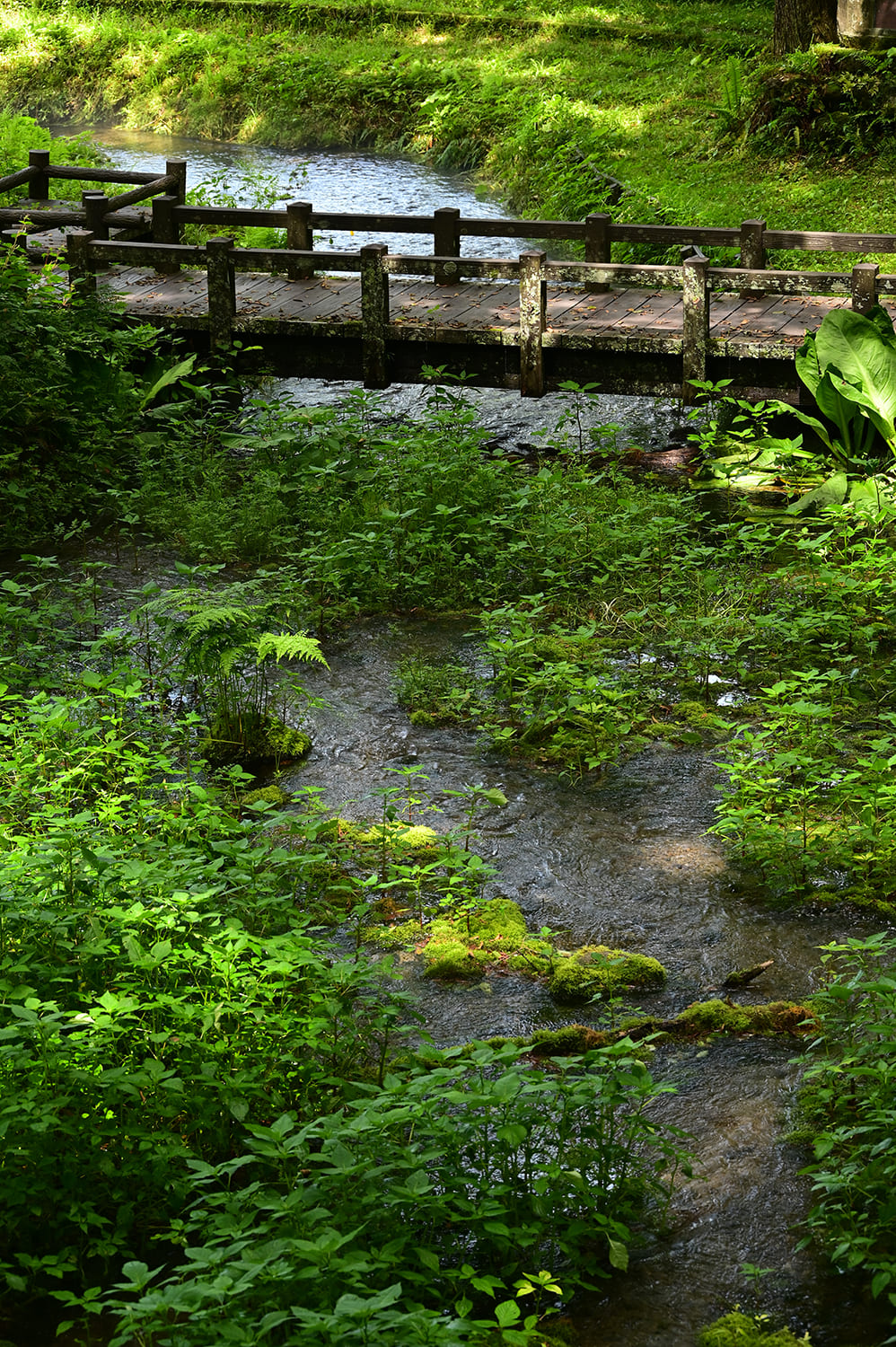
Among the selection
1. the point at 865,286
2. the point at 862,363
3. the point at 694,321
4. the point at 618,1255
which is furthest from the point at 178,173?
the point at 618,1255

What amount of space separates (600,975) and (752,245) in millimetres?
8177

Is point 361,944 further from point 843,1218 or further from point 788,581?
point 788,581

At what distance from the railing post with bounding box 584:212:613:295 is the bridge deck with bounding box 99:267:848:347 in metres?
0.08

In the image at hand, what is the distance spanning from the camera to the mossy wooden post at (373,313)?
11.6 meters

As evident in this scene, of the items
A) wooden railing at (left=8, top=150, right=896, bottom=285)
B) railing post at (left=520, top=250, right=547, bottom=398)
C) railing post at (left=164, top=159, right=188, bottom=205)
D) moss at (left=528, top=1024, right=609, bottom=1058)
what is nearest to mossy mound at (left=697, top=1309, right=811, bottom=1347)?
moss at (left=528, top=1024, right=609, bottom=1058)

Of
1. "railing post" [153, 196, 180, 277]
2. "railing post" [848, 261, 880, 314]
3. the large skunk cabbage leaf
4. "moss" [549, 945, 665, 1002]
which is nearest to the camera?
"moss" [549, 945, 665, 1002]

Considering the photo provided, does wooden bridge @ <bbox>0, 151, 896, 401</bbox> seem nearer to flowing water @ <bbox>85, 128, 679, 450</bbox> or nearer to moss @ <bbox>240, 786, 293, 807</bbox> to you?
flowing water @ <bbox>85, 128, 679, 450</bbox>

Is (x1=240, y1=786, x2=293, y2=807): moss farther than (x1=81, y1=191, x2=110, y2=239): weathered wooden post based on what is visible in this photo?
No

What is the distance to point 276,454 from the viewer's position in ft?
36.3

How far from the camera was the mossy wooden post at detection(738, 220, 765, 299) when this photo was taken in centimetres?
1178

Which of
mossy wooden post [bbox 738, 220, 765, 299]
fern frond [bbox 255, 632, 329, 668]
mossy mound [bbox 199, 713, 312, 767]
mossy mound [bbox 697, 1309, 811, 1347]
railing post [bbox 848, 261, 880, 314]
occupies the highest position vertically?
mossy wooden post [bbox 738, 220, 765, 299]

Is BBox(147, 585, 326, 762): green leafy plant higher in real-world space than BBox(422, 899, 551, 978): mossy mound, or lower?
higher

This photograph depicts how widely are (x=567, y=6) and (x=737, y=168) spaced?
1104 centimetres

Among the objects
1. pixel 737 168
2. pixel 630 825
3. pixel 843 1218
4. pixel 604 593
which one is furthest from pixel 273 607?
pixel 737 168
